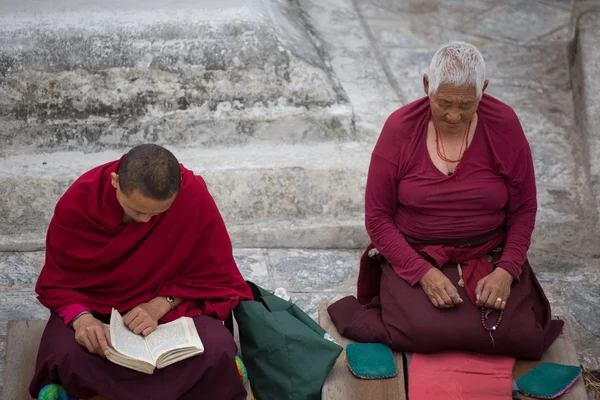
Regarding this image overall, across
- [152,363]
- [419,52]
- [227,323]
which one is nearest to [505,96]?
[419,52]

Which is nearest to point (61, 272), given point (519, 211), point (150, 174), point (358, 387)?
point (150, 174)

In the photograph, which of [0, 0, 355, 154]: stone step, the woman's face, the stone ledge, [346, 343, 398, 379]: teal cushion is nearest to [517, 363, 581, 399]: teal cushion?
[346, 343, 398, 379]: teal cushion

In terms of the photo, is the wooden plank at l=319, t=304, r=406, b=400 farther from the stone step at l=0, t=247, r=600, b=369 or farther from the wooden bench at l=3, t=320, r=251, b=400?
the stone step at l=0, t=247, r=600, b=369

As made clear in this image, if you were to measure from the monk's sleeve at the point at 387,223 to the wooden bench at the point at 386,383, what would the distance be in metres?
0.37

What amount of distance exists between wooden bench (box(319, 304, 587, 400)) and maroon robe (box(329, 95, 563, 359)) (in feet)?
0.21

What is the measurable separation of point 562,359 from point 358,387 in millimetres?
878

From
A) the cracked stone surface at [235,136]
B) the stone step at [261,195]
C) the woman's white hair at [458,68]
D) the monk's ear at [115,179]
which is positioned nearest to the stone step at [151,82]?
the cracked stone surface at [235,136]

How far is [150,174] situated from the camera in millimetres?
3439

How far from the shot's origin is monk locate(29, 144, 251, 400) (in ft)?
11.5

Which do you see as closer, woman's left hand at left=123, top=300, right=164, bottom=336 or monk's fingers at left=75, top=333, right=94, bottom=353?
monk's fingers at left=75, top=333, right=94, bottom=353

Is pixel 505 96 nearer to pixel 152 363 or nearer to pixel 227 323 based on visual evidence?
pixel 227 323

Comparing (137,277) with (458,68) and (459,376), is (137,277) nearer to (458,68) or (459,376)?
(459,376)

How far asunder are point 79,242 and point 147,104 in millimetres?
2032

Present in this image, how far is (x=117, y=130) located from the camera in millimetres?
5633
